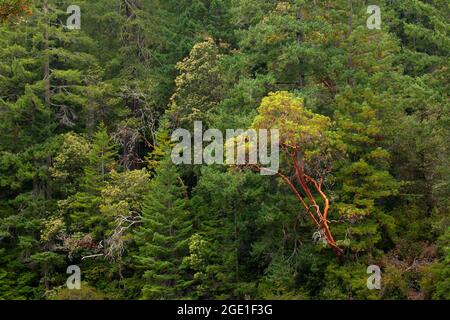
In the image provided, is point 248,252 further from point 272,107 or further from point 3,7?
point 3,7

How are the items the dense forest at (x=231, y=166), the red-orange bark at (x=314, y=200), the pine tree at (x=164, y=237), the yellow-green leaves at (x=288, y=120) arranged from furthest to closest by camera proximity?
the pine tree at (x=164, y=237), the dense forest at (x=231, y=166), the red-orange bark at (x=314, y=200), the yellow-green leaves at (x=288, y=120)

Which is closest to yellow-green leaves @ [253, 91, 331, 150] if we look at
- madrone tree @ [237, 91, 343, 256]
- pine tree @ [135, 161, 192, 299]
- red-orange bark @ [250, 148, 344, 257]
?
madrone tree @ [237, 91, 343, 256]

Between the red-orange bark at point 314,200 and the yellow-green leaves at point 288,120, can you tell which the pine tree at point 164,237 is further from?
the yellow-green leaves at point 288,120

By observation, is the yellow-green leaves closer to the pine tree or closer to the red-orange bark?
the red-orange bark

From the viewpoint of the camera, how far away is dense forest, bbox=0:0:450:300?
23797 mm

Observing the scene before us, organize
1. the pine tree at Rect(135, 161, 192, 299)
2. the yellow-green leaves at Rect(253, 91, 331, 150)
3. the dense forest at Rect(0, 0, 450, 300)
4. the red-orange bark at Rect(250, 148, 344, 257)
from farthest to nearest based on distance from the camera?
the pine tree at Rect(135, 161, 192, 299) < the dense forest at Rect(0, 0, 450, 300) < the red-orange bark at Rect(250, 148, 344, 257) < the yellow-green leaves at Rect(253, 91, 331, 150)

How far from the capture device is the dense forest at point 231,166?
23.8m

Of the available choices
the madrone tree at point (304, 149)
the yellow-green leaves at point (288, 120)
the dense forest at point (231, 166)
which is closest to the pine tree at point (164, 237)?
the dense forest at point (231, 166)

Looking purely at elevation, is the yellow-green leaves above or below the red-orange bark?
above

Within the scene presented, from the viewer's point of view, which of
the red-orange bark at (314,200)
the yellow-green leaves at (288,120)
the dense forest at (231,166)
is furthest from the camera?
the dense forest at (231,166)

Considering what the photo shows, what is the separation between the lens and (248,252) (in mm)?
27297

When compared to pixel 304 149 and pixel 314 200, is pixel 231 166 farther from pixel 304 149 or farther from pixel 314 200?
pixel 314 200

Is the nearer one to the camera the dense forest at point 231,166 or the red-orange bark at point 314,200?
the red-orange bark at point 314,200
